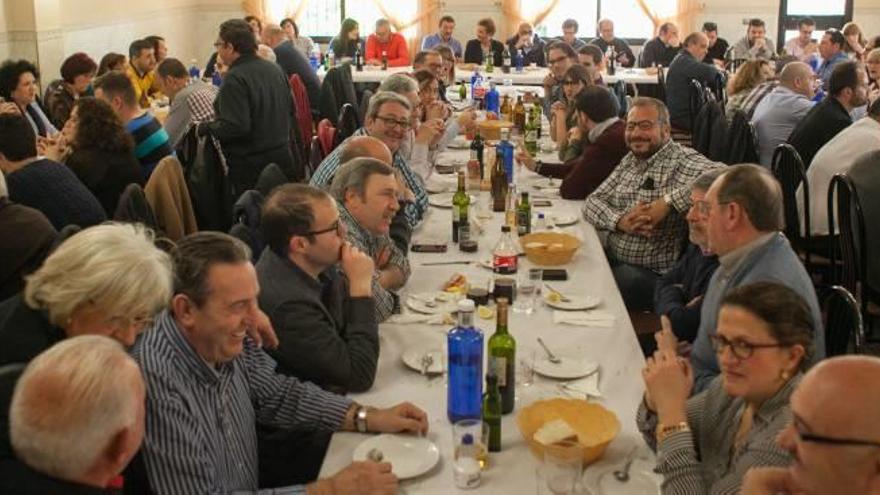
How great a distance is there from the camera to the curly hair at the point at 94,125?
14.4 ft

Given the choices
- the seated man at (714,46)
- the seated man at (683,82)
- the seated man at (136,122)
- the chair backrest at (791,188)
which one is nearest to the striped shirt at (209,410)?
the seated man at (136,122)

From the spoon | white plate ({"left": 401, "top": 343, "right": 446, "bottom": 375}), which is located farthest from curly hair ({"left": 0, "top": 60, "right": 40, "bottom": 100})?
the spoon

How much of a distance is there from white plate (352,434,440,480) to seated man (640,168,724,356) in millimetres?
1345

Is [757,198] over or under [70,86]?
under

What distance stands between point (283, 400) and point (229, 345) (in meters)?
0.37

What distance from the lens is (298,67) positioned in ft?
26.8

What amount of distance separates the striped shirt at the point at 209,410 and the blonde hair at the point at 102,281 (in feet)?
0.21

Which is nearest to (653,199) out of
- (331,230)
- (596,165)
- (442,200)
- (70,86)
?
(596,165)

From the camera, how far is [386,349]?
2857 mm

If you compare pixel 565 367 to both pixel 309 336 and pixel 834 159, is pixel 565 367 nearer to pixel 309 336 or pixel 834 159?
pixel 309 336

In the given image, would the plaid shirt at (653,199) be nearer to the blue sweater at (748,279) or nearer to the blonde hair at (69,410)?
the blue sweater at (748,279)

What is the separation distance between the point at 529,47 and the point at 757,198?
29.3 ft

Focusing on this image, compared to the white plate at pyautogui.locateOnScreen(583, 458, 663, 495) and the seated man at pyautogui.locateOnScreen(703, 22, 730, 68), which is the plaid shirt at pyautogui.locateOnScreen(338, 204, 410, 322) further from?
the seated man at pyautogui.locateOnScreen(703, 22, 730, 68)

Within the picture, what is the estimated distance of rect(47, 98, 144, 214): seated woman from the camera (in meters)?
4.40
